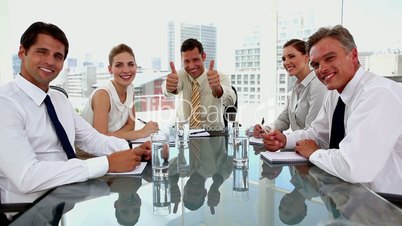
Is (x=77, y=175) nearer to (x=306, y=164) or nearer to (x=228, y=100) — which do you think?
(x=306, y=164)

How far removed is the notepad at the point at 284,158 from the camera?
144cm

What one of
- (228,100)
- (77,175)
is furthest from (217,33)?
(77,175)

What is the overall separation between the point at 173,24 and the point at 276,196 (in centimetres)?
382

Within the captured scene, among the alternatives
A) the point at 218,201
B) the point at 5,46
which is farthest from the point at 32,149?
the point at 5,46

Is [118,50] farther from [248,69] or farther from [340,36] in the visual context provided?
[248,69]

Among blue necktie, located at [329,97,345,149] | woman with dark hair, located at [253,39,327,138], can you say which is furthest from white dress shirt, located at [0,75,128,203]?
woman with dark hair, located at [253,39,327,138]

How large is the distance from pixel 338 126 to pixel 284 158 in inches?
12.1

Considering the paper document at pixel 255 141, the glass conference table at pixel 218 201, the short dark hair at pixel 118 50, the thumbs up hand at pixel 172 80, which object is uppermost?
the short dark hair at pixel 118 50

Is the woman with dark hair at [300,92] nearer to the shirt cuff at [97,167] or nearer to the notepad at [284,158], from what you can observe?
the notepad at [284,158]

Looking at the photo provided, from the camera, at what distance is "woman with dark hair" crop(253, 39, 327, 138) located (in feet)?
7.59

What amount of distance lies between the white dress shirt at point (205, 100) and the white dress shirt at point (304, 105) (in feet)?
1.67

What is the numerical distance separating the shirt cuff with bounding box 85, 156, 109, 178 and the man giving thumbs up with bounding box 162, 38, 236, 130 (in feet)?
5.18

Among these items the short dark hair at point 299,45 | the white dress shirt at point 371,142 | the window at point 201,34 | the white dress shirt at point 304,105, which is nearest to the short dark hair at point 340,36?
the white dress shirt at point 371,142

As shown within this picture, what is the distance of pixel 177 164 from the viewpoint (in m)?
1.45
